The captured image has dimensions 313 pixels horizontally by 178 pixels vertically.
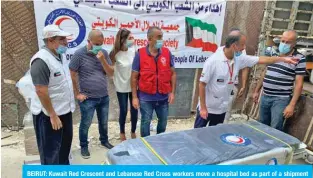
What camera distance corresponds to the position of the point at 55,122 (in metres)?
2.38

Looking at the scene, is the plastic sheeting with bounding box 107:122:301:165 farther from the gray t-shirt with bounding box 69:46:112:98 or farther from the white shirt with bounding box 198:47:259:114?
the gray t-shirt with bounding box 69:46:112:98

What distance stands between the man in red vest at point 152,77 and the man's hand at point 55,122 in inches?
37.1

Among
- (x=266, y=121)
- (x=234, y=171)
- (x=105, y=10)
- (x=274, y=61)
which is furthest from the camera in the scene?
(x=105, y=10)

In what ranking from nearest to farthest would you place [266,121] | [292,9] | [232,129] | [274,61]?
[232,129]
[274,61]
[266,121]
[292,9]

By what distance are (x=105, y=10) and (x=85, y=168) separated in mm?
2632

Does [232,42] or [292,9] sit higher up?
[292,9]

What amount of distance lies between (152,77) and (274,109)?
152 cm

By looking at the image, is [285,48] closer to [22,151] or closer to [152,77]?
[152,77]

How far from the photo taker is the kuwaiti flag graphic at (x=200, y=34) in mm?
4355

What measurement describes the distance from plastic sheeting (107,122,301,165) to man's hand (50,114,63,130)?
640mm

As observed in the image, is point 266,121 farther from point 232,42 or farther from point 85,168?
point 85,168

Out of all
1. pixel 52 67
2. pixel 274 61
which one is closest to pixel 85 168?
pixel 52 67

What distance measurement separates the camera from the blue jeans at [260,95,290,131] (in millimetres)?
3139

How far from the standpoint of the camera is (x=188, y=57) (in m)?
4.47
